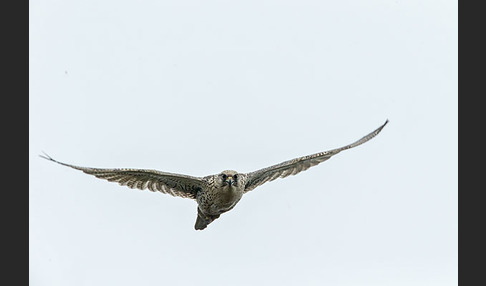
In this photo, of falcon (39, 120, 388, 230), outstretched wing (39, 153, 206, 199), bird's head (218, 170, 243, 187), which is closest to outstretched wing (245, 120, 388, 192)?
falcon (39, 120, 388, 230)

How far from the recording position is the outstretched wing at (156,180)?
10.9 metres

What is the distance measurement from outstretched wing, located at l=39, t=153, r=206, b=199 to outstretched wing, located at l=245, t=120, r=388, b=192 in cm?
77

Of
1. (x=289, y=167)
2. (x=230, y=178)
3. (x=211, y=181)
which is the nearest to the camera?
(x=230, y=178)

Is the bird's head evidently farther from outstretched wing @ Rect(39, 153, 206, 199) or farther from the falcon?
outstretched wing @ Rect(39, 153, 206, 199)

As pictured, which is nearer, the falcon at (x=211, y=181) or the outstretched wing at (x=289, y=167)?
the falcon at (x=211, y=181)

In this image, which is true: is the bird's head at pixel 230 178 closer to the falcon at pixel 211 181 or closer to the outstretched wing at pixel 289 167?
the falcon at pixel 211 181

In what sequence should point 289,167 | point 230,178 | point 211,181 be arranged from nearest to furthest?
point 230,178 → point 211,181 → point 289,167

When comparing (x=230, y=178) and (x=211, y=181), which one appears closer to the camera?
(x=230, y=178)

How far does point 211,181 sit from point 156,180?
854 mm

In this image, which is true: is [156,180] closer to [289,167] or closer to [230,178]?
[230,178]

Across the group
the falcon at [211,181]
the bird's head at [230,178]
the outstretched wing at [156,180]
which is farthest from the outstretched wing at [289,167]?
the outstretched wing at [156,180]

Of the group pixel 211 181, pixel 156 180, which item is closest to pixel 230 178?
pixel 211 181

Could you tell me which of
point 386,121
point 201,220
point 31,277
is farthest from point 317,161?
point 31,277

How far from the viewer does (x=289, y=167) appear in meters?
A: 11.7
